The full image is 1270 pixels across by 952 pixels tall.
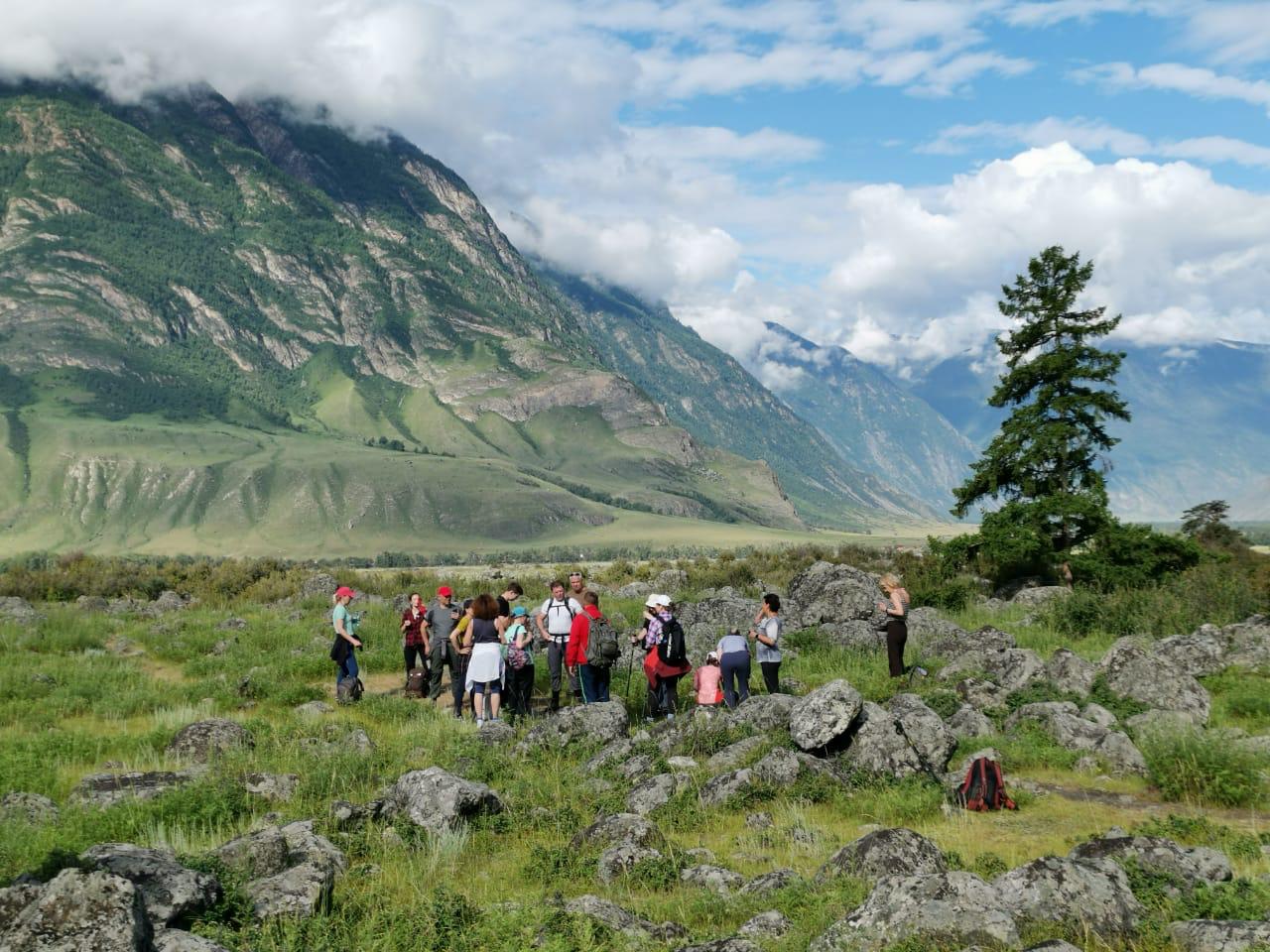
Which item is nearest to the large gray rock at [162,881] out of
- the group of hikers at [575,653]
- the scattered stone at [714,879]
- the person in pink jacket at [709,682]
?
the scattered stone at [714,879]

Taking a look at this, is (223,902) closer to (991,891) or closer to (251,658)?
(991,891)

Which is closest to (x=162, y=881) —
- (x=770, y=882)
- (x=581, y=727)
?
→ (x=770, y=882)

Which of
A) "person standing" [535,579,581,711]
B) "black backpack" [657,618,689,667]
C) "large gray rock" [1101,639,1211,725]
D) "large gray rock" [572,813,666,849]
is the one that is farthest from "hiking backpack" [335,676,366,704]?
"large gray rock" [1101,639,1211,725]

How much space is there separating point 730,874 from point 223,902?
173 inches

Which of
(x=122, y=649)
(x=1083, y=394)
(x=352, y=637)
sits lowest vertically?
(x=122, y=649)

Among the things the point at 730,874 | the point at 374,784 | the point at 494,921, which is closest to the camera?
the point at 494,921

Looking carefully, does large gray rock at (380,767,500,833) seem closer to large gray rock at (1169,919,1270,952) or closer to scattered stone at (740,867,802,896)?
scattered stone at (740,867,802,896)

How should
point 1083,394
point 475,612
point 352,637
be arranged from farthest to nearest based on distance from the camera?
1. point 1083,394
2. point 352,637
3. point 475,612

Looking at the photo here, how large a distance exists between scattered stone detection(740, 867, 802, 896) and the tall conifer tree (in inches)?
960

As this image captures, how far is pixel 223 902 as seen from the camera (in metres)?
7.34

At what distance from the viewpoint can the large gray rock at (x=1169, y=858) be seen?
24.3ft

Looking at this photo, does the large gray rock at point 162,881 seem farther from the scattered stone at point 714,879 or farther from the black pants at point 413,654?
the black pants at point 413,654

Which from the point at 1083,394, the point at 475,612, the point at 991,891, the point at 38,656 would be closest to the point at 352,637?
the point at 475,612

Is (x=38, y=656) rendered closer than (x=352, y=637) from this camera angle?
No
